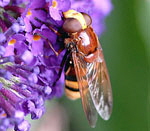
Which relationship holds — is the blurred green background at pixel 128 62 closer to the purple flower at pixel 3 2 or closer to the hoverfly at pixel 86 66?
the hoverfly at pixel 86 66

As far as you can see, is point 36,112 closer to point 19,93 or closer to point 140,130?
point 19,93

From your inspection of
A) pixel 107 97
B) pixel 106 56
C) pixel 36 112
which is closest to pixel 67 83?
pixel 107 97

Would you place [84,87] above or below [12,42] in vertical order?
below

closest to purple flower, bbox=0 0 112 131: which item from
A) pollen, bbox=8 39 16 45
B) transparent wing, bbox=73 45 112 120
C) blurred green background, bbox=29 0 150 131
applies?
pollen, bbox=8 39 16 45

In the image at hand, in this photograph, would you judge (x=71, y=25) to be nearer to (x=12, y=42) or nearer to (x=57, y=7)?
(x=57, y=7)

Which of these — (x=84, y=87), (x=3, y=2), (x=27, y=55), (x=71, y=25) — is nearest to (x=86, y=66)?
(x=84, y=87)

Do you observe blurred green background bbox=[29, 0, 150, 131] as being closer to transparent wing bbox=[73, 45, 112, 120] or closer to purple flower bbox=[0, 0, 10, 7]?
transparent wing bbox=[73, 45, 112, 120]

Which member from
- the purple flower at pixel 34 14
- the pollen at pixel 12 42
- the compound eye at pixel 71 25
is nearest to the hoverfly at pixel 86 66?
the compound eye at pixel 71 25
